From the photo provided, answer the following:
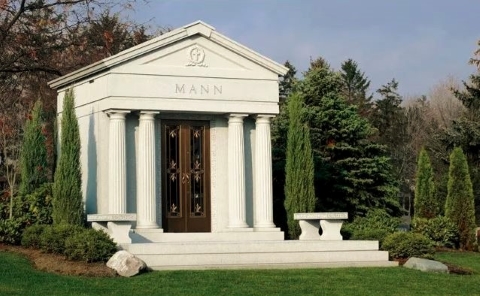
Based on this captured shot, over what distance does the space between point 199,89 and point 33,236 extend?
17.9 feet

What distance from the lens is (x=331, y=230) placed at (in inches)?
826

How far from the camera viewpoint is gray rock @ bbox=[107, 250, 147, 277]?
16391mm

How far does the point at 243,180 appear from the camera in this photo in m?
21.8

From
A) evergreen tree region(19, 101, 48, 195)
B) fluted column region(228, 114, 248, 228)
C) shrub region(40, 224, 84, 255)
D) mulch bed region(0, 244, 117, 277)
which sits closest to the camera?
mulch bed region(0, 244, 117, 277)

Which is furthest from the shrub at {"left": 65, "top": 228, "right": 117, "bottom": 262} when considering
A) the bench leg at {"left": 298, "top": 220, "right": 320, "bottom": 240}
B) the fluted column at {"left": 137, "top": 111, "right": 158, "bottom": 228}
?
the bench leg at {"left": 298, "top": 220, "right": 320, "bottom": 240}

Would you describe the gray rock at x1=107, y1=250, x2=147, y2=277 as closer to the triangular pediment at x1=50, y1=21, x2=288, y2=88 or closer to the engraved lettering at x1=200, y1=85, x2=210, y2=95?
the triangular pediment at x1=50, y1=21, x2=288, y2=88

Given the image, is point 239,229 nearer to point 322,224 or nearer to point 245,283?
point 322,224

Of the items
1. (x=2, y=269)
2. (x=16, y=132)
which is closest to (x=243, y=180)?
(x=2, y=269)

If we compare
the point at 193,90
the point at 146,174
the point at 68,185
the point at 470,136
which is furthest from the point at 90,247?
the point at 470,136

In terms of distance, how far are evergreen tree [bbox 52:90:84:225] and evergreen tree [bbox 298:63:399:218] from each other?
10284 mm

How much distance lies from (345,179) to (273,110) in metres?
7.20

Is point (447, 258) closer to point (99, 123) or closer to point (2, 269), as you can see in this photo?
point (99, 123)

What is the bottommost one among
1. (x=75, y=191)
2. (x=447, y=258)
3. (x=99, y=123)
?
(x=447, y=258)

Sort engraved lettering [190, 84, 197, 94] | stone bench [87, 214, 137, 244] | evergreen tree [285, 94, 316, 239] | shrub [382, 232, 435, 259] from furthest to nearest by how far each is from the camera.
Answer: evergreen tree [285, 94, 316, 239] < engraved lettering [190, 84, 197, 94] < shrub [382, 232, 435, 259] < stone bench [87, 214, 137, 244]
